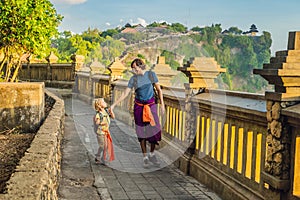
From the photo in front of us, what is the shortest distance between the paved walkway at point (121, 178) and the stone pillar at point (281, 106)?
1523 mm

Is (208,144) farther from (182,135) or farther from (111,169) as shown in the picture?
(111,169)

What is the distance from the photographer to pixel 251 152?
4.35 m

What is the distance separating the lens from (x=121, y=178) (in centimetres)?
598

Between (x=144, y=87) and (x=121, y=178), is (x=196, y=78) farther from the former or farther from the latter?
(x=121, y=178)

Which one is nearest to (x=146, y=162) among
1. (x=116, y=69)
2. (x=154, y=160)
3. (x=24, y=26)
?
(x=154, y=160)

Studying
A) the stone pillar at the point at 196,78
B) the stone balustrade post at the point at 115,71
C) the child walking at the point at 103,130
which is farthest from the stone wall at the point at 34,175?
the stone balustrade post at the point at 115,71

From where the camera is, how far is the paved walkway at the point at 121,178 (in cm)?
517

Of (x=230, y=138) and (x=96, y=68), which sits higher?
(x=96, y=68)

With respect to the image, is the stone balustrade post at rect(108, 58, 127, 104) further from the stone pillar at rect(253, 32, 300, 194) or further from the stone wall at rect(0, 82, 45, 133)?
the stone pillar at rect(253, 32, 300, 194)

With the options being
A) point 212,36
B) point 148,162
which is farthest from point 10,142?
point 212,36

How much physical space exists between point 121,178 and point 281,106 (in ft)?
9.99

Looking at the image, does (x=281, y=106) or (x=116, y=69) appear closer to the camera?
(x=281, y=106)

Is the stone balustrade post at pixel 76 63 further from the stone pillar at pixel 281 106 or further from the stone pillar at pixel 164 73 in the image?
the stone pillar at pixel 281 106

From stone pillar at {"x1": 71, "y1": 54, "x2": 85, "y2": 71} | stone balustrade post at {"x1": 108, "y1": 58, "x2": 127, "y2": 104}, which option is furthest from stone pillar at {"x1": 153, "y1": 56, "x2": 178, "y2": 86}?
stone pillar at {"x1": 71, "y1": 54, "x2": 85, "y2": 71}
